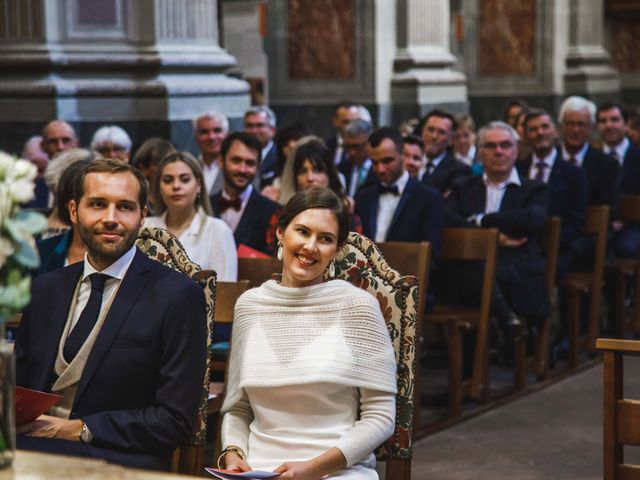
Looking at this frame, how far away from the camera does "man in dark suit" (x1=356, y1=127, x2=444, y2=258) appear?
6.77m

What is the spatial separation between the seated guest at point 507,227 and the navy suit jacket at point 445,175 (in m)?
1.05

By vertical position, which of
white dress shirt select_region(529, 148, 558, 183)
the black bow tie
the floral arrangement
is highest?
the floral arrangement

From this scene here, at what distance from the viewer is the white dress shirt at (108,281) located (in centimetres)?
356

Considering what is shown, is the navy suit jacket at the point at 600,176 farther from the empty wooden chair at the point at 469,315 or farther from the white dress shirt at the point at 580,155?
the empty wooden chair at the point at 469,315

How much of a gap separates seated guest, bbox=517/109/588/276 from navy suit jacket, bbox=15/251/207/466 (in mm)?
4598

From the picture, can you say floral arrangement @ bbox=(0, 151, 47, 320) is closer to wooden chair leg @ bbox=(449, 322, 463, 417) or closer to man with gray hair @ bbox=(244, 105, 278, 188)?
wooden chair leg @ bbox=(449, 322, 463, 417)

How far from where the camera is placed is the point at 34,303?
3.59 m

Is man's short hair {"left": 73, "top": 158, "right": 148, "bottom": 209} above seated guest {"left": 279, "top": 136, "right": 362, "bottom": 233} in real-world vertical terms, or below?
above

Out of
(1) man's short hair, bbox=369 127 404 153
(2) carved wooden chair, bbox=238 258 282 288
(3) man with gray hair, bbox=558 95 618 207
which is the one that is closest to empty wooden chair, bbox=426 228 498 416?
(1) man's short hair, bbox=369 127 404 153

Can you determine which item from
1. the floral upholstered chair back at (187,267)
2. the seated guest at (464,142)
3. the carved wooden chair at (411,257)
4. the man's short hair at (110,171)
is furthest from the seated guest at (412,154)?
the man's short hair at (110,171)

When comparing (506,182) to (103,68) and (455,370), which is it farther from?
(103,68)

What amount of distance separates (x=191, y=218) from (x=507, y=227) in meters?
2.10

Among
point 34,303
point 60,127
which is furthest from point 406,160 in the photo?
point 34,303

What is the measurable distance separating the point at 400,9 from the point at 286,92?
143 cm
